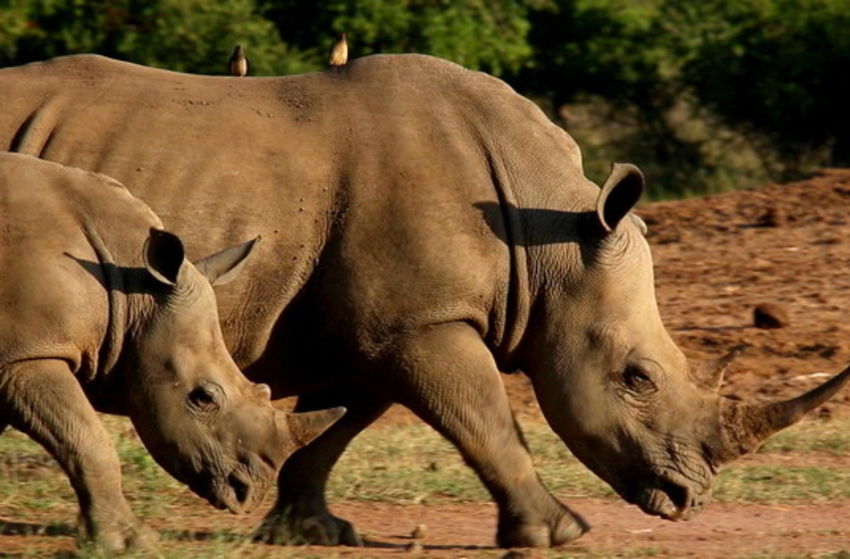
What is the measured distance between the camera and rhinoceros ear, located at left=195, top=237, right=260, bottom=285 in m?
7.85

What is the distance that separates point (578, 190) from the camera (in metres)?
8.51

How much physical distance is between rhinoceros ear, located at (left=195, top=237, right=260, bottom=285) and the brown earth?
0.99 metres

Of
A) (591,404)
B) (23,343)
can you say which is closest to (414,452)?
(591,404)

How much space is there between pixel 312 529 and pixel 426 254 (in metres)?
1.30

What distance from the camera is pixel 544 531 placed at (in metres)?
8.23

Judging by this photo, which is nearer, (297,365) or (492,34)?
(297,365)

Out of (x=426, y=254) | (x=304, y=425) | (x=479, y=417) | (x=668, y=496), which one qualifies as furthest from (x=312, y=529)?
(x=668, y=496)

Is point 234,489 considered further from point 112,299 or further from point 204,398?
point 112,299

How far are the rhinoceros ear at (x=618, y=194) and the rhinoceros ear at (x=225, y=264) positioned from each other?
1346mm

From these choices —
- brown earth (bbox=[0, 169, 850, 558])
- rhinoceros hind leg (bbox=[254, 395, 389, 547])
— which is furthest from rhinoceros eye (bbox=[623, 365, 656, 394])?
rhinoceros hind leg (bbox=[254, 395, 389, 547])

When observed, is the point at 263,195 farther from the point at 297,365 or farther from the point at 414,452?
the point at 414,452

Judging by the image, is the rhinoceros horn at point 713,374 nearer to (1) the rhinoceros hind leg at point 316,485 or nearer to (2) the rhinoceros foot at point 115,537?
(1) the rhinoceros hind leg at point 316,485

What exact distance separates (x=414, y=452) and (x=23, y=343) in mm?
3656

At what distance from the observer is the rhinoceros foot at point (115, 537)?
734 centimetres
